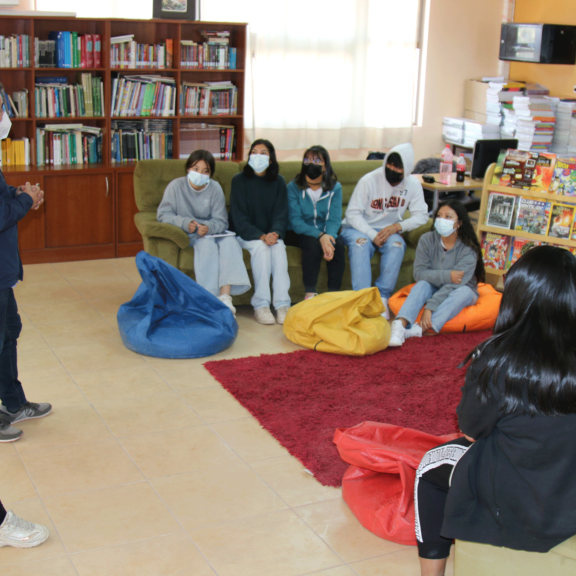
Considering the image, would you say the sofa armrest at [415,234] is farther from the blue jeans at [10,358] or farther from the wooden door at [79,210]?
the blue jeans at [10,358]

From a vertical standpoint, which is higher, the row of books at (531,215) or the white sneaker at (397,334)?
the row of books at (531,215)

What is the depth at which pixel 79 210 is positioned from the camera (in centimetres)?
548

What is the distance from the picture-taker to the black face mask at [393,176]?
4.72m

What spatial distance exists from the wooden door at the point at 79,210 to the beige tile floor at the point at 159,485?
174 cm

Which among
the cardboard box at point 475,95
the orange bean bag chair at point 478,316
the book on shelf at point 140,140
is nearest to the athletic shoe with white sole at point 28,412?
the orange bean bag chair at point 478,316

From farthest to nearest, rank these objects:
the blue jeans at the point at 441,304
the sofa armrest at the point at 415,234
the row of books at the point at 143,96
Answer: the row of books at the point at 143,96 → the sofa armrest at the point at 415,234 → the blue jeans at the point at 441,304

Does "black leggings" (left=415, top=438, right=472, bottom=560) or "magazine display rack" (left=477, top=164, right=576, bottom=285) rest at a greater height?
"magazine display rack" (left=477, top=164, right=576, bottom=285)

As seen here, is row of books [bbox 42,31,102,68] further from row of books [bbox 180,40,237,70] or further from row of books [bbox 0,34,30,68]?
row of books [bbox 180,40,237,70]

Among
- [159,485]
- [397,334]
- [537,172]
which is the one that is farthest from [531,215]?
[159,485]

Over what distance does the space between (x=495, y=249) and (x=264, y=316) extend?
1.66 m

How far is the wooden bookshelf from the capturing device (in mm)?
5336

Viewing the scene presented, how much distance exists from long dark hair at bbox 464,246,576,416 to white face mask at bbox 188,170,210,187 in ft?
10.0

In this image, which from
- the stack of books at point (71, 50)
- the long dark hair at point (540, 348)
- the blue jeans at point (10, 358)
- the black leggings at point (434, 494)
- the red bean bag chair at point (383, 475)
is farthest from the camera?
the stack of books at point (71, 50)

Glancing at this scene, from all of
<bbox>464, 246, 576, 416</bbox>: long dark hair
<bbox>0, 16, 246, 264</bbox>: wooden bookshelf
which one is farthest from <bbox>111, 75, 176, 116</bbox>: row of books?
<bbox>464, 246, 576, 416</bbox>: long dark hair
